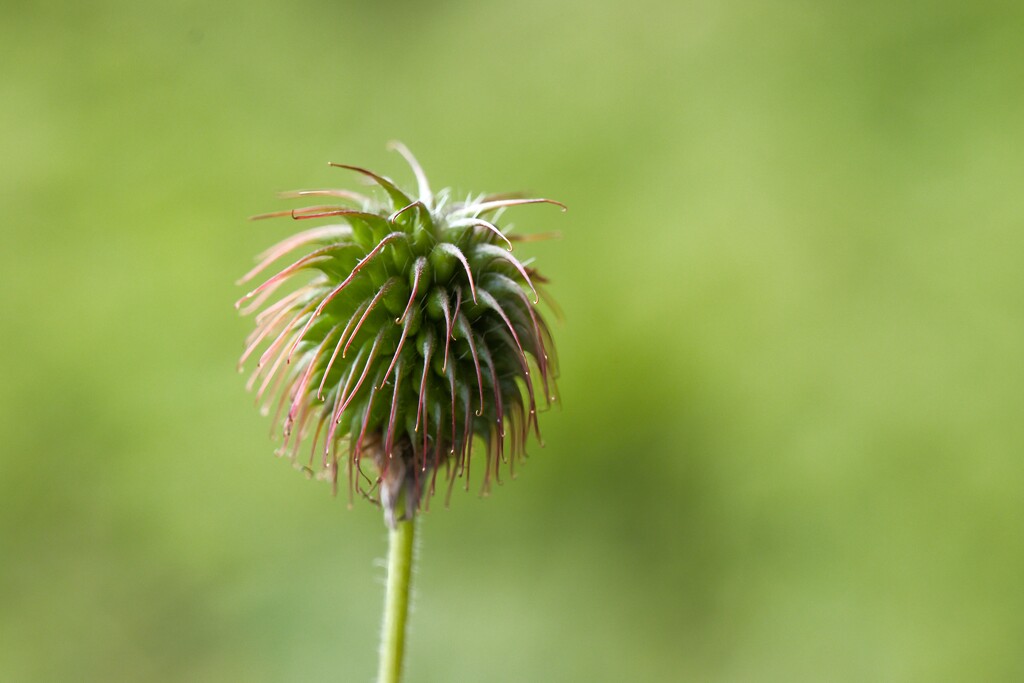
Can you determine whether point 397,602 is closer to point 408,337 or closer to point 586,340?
point 408,337

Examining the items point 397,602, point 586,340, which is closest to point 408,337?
point 397,602

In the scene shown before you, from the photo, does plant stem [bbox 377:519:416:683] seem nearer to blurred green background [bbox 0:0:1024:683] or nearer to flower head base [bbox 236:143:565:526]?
flower head base [bbox 236:143:565:526]

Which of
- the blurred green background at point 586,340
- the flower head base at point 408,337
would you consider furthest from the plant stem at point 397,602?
the blurred green background at point 586,340

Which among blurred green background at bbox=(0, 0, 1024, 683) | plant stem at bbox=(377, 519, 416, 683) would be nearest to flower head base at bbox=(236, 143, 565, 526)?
plant stem at bbox=(377, 519, 416, 683)

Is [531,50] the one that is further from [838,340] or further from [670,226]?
[838,340]

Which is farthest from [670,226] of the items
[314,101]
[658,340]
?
[314,101]

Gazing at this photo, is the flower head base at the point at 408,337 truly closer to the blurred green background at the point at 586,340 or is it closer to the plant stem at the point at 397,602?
the plant stem at the point at 397,602
